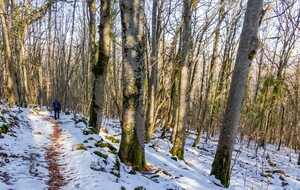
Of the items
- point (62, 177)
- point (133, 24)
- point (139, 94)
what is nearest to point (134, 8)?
point (133, 24)

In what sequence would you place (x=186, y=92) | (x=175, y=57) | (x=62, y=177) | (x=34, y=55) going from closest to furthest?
(x=62, y=177) < (x=186, y=92) < (x=175, y=57) < (x=34, y=55)

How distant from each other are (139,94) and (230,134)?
273 centimetres

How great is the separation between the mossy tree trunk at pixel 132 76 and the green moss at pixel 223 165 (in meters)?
2.29

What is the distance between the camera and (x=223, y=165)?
22.7ft

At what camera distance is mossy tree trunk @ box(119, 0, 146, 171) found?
625cm

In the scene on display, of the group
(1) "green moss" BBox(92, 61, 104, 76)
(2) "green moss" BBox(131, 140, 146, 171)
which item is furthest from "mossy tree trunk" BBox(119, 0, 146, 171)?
(1) "green moss" BBox(92, 61, 104, 76)

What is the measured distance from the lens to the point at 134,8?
623 cm

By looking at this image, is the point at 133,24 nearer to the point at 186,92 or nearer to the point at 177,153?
the point at 186,92

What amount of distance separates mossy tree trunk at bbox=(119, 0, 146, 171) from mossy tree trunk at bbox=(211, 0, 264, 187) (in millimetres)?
2347

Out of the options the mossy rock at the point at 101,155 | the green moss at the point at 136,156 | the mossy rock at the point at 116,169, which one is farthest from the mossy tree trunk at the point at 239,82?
the mossy rock at the point at 101,155

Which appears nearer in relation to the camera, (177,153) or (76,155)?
(76,155)

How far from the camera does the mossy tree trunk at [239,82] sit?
255 inches

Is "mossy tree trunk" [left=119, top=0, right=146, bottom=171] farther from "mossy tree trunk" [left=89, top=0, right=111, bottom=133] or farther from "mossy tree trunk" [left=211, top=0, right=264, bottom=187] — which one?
"mossy tree trunk" [left=89, top=0, right=111, bottom=133]

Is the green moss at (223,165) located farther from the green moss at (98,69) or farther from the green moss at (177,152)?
the green moss at (98,69)
